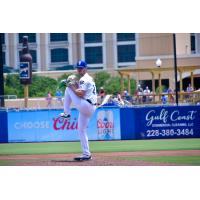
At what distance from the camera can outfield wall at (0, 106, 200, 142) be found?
14.6 meters

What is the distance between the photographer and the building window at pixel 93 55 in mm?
11171

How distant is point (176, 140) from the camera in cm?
1492

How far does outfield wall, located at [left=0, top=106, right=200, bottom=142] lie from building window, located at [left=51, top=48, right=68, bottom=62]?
232cm

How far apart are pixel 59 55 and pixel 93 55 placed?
2.01 ft

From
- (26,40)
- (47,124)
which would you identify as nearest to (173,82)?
(26,40)

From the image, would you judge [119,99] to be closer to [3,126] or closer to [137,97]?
[137,97]

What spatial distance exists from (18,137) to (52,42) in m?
4.81

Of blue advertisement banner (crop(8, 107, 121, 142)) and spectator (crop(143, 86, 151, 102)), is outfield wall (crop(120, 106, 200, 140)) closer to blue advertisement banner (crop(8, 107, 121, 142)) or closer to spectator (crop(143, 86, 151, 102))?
blue advertisement banner (crop(8, 107, 121, 142))

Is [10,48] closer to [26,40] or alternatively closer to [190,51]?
[26,40]

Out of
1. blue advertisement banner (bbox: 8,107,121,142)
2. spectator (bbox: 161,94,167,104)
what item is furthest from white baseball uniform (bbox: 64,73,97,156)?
blue advertisement banner (bbox: 8,107,121,142)

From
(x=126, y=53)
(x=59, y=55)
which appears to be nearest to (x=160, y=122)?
(x=126, y=53)

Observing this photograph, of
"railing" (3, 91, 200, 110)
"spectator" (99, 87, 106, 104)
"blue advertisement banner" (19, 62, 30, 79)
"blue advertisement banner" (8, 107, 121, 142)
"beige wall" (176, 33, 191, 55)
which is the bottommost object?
"blue advertisement banner" (8, 107, 121, 142)

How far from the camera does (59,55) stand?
11680 mm

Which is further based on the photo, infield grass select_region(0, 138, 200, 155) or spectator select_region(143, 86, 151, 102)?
spectator select_region(143, 86, 151, 102)
